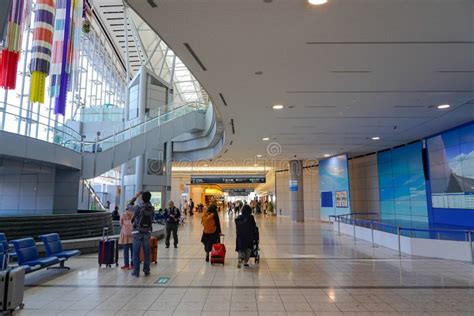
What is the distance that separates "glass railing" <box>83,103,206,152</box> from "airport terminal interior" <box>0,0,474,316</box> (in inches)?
5.1

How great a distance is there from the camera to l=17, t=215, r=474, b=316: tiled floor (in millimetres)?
5023

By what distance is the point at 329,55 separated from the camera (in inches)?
258

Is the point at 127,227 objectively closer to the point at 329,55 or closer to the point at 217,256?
the point at 217,256

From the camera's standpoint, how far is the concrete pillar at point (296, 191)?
2514 cm

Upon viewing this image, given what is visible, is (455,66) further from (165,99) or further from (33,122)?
(165,99)

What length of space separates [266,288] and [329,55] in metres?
4.74

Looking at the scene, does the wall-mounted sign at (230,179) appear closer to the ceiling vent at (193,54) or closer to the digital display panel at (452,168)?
the digital display panel at (452,168)

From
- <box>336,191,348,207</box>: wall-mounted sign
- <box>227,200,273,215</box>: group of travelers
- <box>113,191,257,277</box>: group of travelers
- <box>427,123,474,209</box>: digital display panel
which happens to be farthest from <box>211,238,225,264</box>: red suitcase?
<box>227,200,273,215</box>: group of travelers

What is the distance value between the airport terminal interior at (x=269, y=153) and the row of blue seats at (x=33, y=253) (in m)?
0.04

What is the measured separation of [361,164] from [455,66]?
16.7 metres

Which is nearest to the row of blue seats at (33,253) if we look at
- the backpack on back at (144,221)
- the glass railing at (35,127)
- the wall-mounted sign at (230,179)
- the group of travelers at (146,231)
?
the group of travelers at (146,231)

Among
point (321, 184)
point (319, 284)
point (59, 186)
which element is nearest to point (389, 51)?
point (319, 284)

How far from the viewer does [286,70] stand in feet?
24.2

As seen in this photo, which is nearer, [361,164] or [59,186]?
[59,186]
